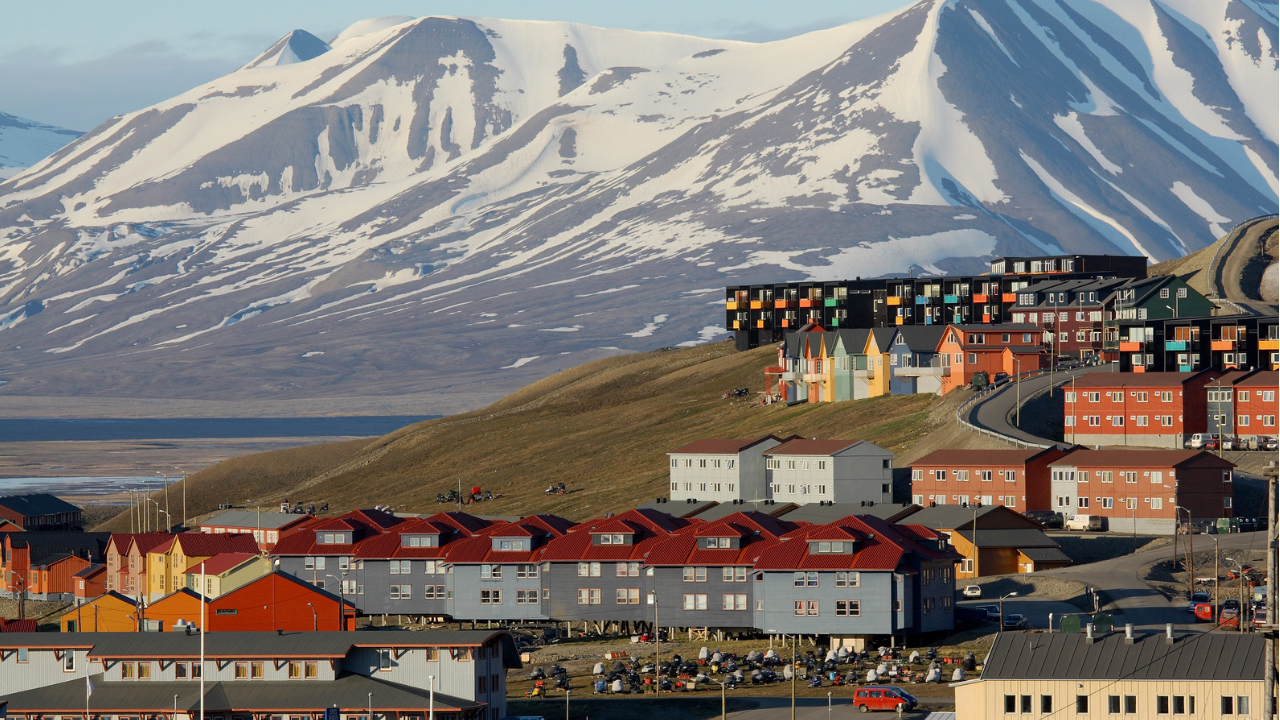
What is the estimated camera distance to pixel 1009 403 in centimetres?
15100

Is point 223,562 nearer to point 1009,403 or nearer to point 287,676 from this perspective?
point 287,676

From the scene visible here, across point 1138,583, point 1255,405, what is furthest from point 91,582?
point 1255,405

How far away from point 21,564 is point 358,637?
7874 cm

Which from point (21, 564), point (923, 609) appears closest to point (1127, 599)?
point (923, 609)

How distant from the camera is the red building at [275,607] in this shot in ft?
290

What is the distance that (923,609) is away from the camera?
3595 inches

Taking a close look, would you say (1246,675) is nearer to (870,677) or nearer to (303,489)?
(870,677)

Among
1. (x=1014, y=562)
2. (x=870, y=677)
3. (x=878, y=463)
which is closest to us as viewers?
(x=870, y=677)

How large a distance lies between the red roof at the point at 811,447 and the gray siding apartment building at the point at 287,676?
2423 inches

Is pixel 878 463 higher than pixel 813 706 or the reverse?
higher

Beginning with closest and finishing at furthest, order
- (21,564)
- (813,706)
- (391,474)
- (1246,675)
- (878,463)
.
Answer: (1246,675)
(813,706)
(878,463)
(21,564)
(391,474)

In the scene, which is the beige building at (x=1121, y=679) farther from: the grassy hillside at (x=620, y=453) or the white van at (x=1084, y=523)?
the grassy hillside at (x=620, y=453)

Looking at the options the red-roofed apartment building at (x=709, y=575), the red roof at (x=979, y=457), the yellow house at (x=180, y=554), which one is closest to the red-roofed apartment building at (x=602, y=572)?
the red-roofed apartment building at (x=709, y=575)

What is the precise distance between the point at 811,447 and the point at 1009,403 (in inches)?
887
